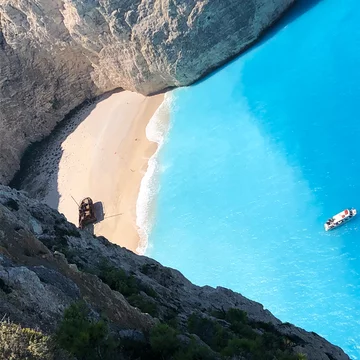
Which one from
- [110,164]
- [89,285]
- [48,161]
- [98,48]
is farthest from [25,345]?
[98,48]

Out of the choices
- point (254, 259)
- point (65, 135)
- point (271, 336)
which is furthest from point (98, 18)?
point (271, 336)

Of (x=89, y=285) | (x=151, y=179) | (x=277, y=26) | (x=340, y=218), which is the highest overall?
(x=277, y=26)

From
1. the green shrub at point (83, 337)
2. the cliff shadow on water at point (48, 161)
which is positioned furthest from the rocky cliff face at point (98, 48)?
the green shrub at point (83, 337)

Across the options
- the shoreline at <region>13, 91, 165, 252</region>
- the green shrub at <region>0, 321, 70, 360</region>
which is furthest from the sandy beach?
the green shrub at <region>0, 321, 70, 360</region>

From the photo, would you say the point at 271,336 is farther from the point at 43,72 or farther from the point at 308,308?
the point at 43,72

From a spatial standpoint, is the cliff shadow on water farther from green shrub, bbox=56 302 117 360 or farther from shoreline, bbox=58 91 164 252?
green shrub, bbox=56 302 117 360

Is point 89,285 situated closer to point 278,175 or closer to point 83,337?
point 83,337
